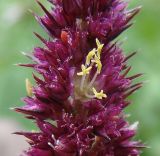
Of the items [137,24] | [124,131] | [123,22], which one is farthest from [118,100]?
[137,24]

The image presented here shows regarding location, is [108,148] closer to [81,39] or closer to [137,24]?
[81,39]

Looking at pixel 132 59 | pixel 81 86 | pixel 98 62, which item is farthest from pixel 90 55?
pixel 132 59

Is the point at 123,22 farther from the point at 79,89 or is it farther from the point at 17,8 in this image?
the point at 17,8

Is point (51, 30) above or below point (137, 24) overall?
below

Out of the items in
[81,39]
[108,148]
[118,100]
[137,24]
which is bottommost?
[108,148]

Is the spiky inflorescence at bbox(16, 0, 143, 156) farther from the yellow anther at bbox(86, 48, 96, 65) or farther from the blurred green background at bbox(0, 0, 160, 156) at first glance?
the blurred green background at bbox(0, 0, 160, 156)

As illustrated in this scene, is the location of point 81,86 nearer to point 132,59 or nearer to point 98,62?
point 98,62

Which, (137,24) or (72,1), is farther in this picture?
(137,24)
